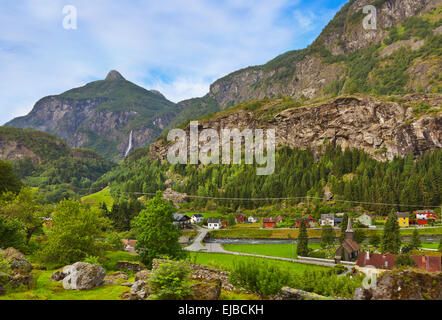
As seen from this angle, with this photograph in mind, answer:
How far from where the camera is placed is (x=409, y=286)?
31.7 feet

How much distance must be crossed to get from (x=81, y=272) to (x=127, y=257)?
16.0 metres

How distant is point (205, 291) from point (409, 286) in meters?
8.12

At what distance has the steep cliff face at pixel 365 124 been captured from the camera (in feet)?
351

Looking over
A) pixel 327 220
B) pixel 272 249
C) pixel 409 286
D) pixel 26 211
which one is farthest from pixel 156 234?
pixel 327 220

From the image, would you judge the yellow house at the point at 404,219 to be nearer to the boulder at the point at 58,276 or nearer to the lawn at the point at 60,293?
the lawn at the point at 60,293

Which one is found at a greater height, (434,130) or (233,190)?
(434,130)

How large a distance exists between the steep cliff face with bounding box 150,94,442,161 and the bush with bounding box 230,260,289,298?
4653 inches

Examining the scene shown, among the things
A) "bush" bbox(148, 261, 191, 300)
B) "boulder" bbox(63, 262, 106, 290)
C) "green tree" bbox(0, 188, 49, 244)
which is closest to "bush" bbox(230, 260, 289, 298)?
"bush" bbox(148, 261, 191, 300)

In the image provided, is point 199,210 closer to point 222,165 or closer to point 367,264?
point 222,165

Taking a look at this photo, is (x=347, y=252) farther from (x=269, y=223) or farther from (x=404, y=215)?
(x=404, y=215)

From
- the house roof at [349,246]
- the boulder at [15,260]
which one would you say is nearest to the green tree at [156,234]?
the boulder at [15,260]

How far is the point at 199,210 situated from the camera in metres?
107

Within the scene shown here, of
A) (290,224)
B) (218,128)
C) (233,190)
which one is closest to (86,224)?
(290,224)
